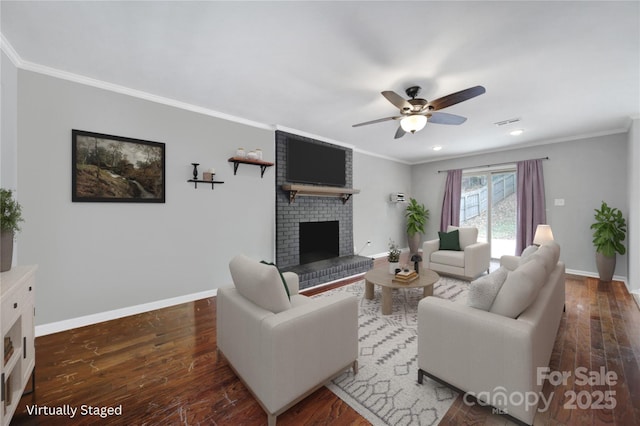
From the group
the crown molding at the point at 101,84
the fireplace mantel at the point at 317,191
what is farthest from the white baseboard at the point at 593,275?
the crown molding at the point at 101,84

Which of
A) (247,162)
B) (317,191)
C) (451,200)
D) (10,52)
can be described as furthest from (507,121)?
(10,52)

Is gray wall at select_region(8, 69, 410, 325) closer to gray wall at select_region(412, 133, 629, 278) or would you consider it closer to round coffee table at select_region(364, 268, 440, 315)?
round coffee table at select_region(364, 268, 440, 315)

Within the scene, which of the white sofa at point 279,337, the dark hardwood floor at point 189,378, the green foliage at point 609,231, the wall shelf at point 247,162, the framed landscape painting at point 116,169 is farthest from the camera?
the green foliage at point 609,231

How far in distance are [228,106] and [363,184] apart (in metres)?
3.39

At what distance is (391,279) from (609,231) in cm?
A: 374

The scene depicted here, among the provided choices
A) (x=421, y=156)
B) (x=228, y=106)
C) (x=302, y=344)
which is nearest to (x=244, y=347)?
(x=302, y=344)

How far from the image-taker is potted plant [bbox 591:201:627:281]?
3926 millimetres

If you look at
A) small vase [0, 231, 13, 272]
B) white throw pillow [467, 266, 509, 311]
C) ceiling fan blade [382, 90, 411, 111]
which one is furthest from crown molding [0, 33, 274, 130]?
white throw pillow [467, 266, 509, 311]

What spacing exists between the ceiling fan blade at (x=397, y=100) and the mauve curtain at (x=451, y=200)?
14.3ft

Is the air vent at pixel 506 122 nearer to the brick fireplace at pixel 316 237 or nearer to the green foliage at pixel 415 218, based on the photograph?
the brick fireplace at pixel 316 237

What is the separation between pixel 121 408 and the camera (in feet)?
5.12

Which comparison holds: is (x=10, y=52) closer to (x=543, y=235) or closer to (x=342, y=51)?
(x=342, y=51)

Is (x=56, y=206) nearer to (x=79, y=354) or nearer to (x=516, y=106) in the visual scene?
(x=79, y=354)

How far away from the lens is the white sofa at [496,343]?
1315 mm
